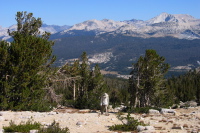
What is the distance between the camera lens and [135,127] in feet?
54.8

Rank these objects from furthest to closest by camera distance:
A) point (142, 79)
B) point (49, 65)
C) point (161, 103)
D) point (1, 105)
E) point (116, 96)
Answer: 1. point (116, 96)
2. point (161, 103)
3. point (142, 79)
4. point (49, 65)
5. point (1, 105)

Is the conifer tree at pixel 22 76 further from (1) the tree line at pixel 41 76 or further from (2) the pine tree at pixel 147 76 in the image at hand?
(2) the pine tree at pixel 147 76

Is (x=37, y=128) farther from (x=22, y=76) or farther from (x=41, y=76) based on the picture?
(x=41, y=76)

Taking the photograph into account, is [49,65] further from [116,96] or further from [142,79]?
[116,96]

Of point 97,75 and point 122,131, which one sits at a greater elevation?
point 97,75

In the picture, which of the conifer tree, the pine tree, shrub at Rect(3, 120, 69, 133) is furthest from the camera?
the pine tree

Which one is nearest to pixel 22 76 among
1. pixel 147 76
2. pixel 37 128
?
pixel 37 128

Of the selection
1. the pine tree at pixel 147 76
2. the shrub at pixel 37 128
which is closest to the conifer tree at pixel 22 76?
the shrub at pixel 37 128

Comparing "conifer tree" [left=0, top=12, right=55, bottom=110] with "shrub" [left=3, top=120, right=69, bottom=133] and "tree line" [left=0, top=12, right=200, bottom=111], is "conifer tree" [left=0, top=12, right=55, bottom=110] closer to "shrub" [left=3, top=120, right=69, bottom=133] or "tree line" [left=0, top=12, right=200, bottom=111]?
"tree line" [left=0, top=12, right=200, bottom=111]

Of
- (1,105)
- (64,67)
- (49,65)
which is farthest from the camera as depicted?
(64,67)

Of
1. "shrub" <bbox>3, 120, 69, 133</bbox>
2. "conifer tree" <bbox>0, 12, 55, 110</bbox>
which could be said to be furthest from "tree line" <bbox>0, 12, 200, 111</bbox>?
"shrub" <bbox>3, 120, 69, 133</bbox>

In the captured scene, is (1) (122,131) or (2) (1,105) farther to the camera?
(2) (1,105)

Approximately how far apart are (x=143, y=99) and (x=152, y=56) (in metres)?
7.39

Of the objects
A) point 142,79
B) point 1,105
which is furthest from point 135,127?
point 142,79
